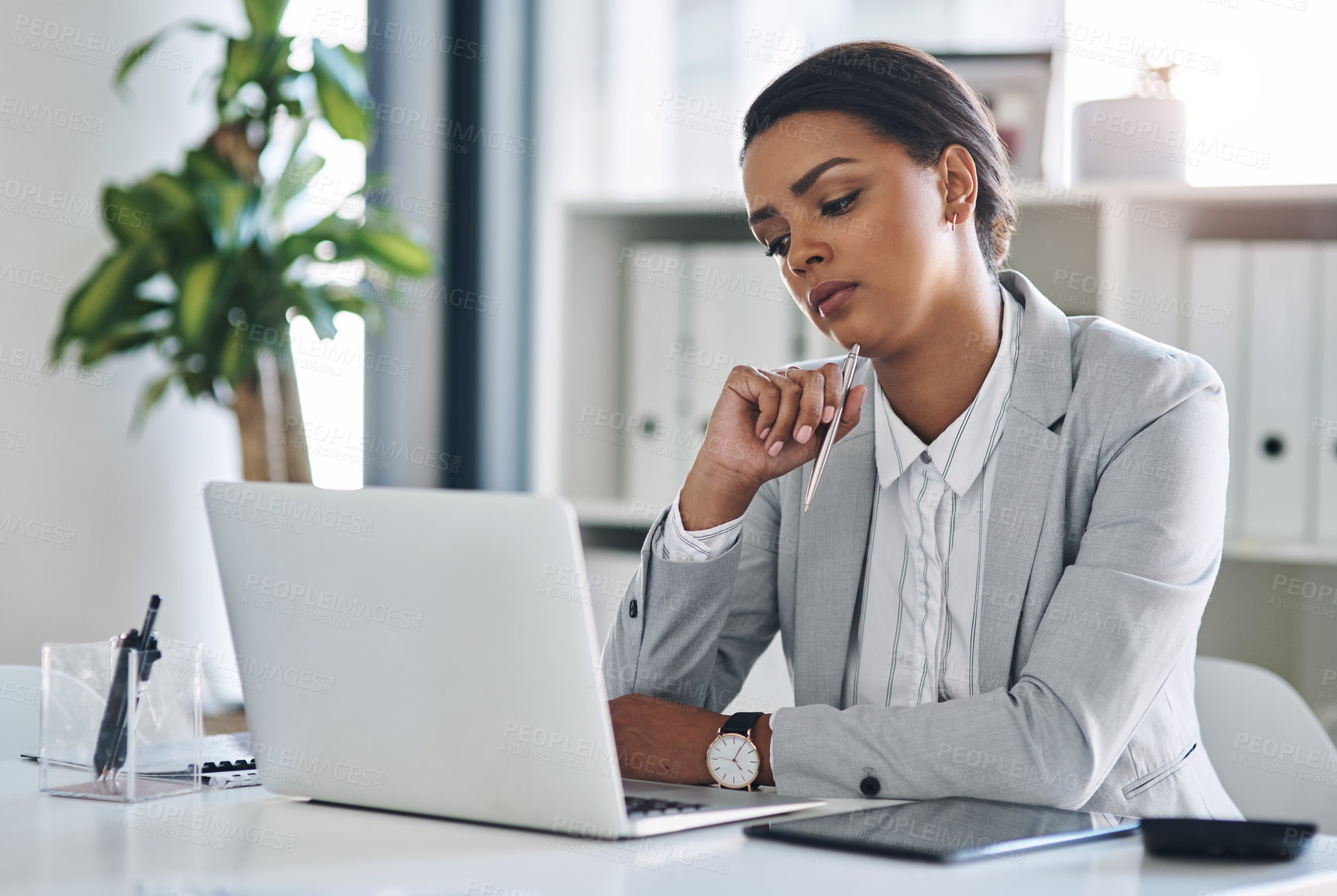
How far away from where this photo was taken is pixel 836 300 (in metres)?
1.31

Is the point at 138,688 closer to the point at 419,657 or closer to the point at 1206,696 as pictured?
the point at 419,657

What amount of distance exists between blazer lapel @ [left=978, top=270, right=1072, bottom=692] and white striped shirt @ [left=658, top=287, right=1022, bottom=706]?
0.09 ft

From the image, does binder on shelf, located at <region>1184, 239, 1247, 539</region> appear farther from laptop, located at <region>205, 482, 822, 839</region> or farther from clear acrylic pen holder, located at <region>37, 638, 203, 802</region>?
clear acrylic pen holder, located at <region>37, 638, 203, 802</region>

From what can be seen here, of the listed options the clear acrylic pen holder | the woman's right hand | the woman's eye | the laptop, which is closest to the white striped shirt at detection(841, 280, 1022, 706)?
the woman's right hand

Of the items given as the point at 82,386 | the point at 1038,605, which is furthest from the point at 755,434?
the point at 82,386

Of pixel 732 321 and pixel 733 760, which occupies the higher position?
pixel 732 321

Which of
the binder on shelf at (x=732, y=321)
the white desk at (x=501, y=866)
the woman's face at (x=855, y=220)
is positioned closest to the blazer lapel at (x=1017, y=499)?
the woman's face at (x=855, y=220)

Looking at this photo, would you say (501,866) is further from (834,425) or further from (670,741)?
(834,425)

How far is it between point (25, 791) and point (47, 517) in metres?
1.29

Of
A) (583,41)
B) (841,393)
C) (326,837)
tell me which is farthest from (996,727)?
(583,41)

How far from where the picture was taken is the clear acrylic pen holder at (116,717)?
1080mm

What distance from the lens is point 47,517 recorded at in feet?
7.36

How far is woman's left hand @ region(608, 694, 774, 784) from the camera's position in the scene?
3.56 feet

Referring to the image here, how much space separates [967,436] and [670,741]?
0.46 meters
